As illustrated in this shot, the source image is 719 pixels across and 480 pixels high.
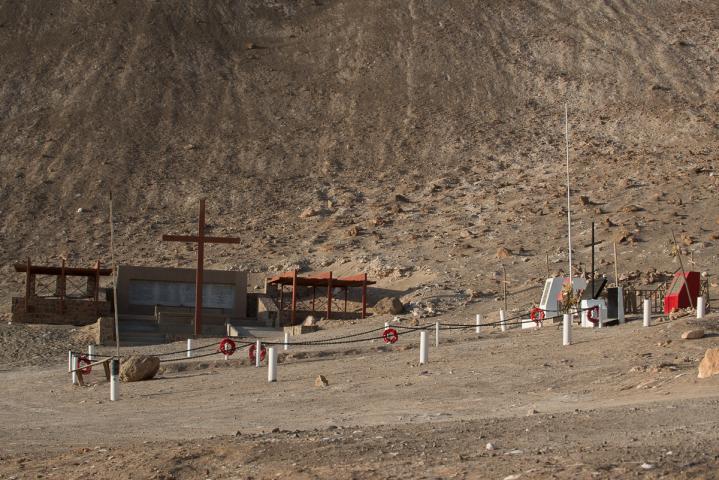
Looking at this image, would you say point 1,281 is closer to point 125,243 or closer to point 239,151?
point 125,243

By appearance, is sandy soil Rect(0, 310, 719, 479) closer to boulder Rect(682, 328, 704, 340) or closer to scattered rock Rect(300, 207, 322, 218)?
boulder Rect(682, 328, 704, 340)

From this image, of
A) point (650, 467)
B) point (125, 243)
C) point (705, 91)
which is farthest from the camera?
point (705, 91)

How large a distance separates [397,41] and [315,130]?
13.4 metres

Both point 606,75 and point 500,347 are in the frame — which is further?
point 606,75

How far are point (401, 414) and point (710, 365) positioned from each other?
470 cm

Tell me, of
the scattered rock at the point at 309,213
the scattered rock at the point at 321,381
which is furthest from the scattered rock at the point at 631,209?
the scattered rock at the point at 321,381

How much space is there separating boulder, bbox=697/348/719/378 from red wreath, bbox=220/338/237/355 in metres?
13.1

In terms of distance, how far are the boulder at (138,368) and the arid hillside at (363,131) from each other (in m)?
21.3

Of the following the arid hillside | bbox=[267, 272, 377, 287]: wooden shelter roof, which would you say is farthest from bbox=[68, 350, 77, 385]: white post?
the arid hillside

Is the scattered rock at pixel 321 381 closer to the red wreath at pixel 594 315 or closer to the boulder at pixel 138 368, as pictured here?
the boulder at pixel 138 368

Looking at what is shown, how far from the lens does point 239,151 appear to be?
69.9 meters

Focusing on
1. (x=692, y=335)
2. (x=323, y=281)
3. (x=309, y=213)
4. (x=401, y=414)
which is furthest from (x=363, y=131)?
(x=401, y=414)

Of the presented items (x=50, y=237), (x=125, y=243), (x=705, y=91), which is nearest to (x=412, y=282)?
(x=125, y=243)

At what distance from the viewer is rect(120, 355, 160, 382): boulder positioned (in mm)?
26734
